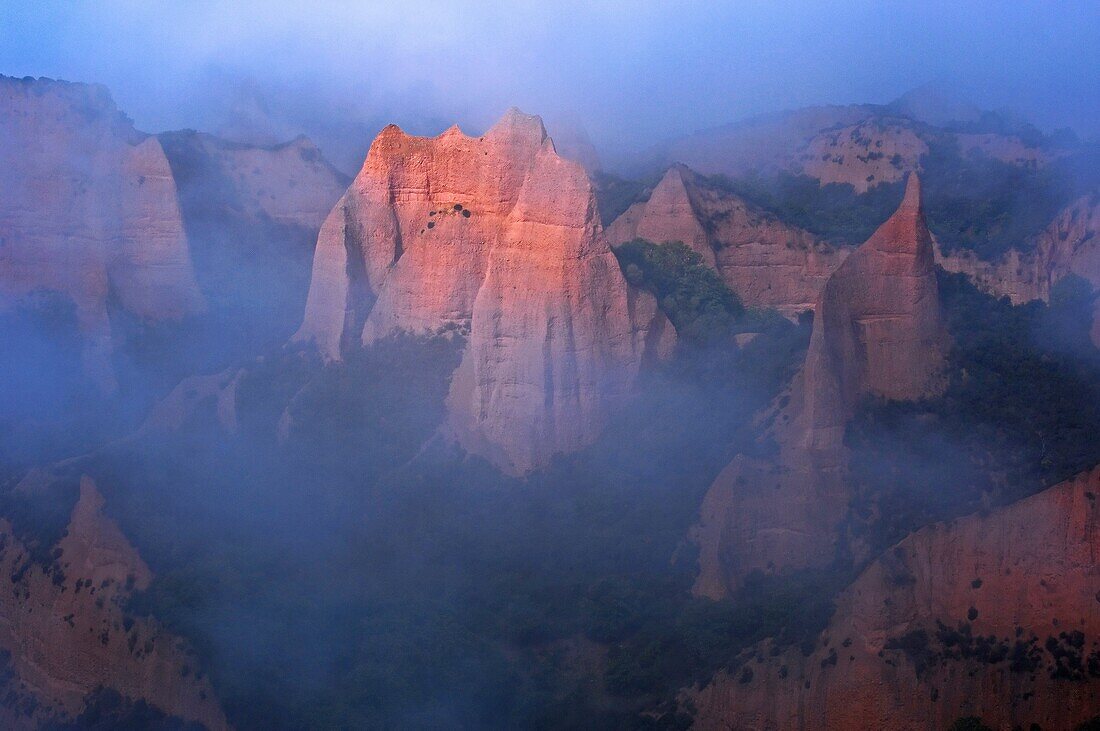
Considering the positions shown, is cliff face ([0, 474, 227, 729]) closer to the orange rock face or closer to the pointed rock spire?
the orange rock face

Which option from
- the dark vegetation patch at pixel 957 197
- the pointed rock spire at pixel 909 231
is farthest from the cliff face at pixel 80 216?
the pointed rock spire at pixel 909 231

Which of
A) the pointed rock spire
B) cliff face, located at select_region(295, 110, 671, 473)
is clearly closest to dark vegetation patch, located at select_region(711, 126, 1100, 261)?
cliff face, located at select_region(295, 110, 671, 473)

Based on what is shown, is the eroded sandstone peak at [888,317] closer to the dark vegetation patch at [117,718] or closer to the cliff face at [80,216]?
the dark vegetation patch at [117,718]

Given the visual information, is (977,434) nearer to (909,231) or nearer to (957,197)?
(909,231)

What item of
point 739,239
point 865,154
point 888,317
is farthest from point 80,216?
point 865,154

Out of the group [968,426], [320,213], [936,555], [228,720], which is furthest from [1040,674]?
[320,213]

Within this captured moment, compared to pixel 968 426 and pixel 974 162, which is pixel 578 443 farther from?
pixel 974 162
